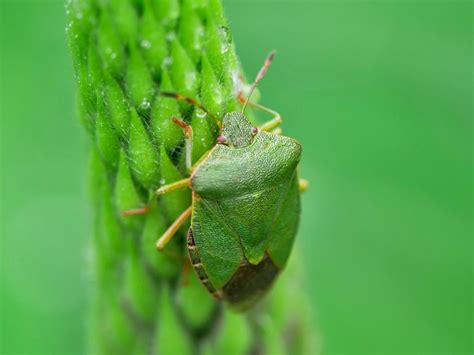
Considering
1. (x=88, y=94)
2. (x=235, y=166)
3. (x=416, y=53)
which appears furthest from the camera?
(x=416, y=53)

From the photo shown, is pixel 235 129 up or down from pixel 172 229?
up

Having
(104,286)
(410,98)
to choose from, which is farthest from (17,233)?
(410,98)

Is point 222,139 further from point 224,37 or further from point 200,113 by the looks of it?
point 224,37

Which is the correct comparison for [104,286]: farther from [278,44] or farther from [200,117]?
[278,44]

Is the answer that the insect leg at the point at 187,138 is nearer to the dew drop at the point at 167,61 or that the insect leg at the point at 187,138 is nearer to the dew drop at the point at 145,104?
the dew drop at the point at 145,104

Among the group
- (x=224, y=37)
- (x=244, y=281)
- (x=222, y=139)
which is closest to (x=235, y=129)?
(x=222, y=139)

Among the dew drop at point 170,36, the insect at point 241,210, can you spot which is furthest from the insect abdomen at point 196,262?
the dew drop at point 170,36

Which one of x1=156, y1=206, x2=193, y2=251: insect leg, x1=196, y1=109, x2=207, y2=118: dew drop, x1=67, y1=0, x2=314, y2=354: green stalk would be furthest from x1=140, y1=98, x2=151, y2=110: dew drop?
x1=156, y1=206, x2=193, y2=251: insect leg
